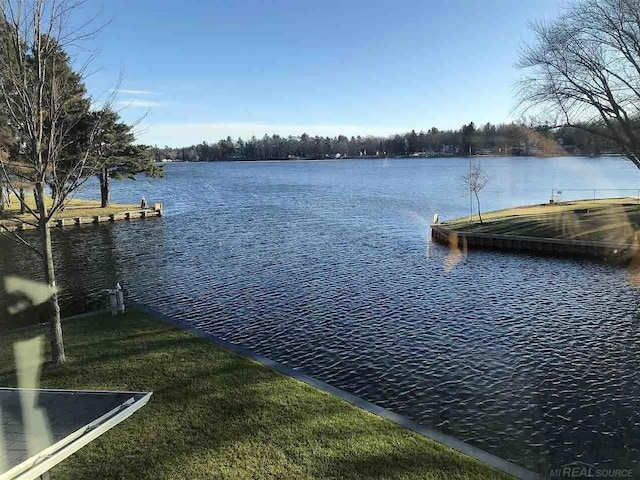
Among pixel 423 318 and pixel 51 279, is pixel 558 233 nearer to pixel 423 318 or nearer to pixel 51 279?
pixel 423 318

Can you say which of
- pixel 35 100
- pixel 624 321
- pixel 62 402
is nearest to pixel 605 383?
pixel 624 321

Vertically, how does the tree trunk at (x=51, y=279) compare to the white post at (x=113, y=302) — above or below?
above

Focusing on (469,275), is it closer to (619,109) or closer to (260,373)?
(260,373)

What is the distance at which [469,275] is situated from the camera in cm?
2195

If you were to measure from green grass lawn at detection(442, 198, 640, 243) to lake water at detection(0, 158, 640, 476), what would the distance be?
3390mm

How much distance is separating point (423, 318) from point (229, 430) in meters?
9.31

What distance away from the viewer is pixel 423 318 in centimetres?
1573

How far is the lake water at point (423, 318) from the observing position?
9492 millimetres

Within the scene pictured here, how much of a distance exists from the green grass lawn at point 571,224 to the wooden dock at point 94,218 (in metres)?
28.2

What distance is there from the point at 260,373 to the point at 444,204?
157ft

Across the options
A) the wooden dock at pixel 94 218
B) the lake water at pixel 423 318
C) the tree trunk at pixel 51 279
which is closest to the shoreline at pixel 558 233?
the lake water at pixel 423 318

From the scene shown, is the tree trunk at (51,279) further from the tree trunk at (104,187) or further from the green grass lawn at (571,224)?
the tree trunk at (104,187)

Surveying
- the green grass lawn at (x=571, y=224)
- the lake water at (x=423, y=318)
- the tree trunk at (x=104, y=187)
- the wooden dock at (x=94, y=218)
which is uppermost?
the tree trunk at (x=104, y=187)

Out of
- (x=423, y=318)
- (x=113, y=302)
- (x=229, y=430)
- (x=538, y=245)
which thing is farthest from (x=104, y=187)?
(x=229, y=430)
